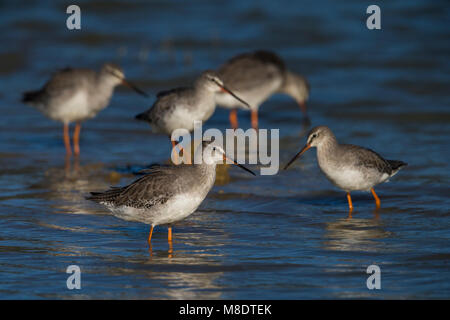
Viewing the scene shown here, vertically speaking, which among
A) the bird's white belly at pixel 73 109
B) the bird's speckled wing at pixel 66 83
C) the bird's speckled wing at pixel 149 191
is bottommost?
the bird's speckled wing at pixel 149 191

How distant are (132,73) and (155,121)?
756 centimetres

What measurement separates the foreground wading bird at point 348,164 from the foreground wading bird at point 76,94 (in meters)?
4.59

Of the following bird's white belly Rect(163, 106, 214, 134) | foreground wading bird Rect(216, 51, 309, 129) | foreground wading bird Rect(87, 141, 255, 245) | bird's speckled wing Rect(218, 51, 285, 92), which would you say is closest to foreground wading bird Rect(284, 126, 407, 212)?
foreground wading bird Rect(87, 141, 255, 245)

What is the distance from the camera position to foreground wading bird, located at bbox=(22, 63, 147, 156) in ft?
42.3

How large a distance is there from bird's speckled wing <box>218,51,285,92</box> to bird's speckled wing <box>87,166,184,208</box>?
6209mm

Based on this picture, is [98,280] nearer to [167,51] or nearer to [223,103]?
[223,103]

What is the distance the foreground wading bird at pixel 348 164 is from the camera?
30.3 feet

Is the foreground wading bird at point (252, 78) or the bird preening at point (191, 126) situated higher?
the foreground wading bird at point (252, 78)

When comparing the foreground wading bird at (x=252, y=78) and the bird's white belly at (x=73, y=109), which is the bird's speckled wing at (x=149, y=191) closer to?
the bird's white belly at (x=73, y=109)

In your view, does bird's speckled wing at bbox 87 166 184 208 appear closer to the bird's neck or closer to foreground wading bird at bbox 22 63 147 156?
the bird's neck

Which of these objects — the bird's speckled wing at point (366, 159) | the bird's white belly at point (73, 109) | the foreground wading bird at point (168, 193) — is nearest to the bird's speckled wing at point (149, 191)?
the foreground wading bird at point (168, 193)

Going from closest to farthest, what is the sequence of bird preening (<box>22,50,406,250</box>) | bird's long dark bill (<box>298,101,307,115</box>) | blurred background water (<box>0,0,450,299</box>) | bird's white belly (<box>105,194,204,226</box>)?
1. blurred background water (<box>0,0,450,299</box>)
2. bird's white belly (<box>105,194,204,226</box>)
3. bird preening (<box>22,50,406,250</box>)
4. bird's long dark bill (<box>298,101,307,115</box>)

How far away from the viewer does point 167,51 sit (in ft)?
68.0
